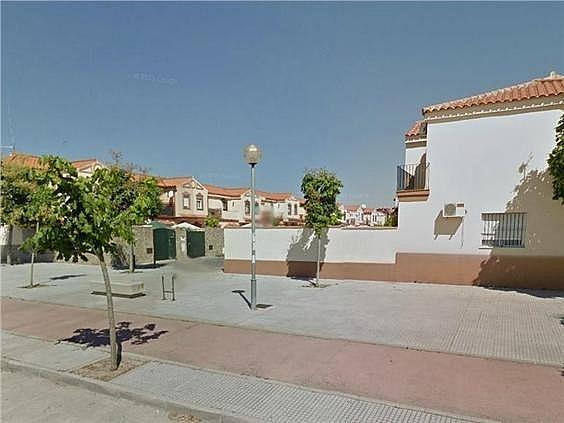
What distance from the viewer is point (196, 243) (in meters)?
24.5

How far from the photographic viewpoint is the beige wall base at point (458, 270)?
33.8 feet

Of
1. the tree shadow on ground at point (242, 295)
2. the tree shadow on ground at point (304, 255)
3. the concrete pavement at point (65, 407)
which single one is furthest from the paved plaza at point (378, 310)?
the concrete pavement at point (65, 407)

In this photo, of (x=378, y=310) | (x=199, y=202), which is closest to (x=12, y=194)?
(x=378, y=310)

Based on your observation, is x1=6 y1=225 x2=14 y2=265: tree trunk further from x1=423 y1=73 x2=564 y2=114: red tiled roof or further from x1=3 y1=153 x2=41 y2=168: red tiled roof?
x1=423 y1=73 x2=564 y2=114: red tiled roof

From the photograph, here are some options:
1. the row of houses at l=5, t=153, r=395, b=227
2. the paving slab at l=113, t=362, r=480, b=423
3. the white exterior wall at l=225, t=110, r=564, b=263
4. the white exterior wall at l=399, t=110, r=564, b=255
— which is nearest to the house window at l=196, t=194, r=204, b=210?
the row of houses at l=5, t=153, r=395, b=227

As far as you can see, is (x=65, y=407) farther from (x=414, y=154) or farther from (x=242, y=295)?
(x=414, y=154)

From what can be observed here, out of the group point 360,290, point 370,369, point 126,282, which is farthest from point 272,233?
point 370,369

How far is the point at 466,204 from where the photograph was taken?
1134cm

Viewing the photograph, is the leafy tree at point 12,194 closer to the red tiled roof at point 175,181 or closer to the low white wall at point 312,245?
the low white wall at point 312,245

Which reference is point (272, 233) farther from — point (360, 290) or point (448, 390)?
point (448, 390)

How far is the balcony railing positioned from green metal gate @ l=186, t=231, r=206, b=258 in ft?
50.6

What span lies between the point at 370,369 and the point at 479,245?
26.6 ft

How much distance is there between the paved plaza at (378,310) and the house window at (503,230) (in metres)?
1.56

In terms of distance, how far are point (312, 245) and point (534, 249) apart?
714cm
